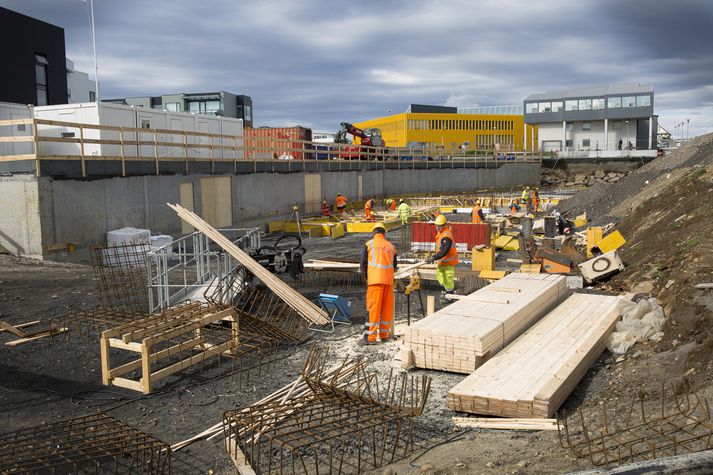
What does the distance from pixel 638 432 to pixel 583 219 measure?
792 inches

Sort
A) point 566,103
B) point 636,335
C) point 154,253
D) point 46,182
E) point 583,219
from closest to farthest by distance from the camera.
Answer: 1. point 636,335
2. point 154,253
3. point 46,182
4. point 583,219
5. point 566,103

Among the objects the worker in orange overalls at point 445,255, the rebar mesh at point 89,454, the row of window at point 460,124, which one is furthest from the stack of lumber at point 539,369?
the row of window at point 460,124

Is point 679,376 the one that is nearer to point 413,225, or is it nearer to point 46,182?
point 413,225

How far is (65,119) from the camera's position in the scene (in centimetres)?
2197

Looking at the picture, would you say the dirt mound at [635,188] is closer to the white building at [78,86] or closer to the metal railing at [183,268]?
the metal railing at [183,268]

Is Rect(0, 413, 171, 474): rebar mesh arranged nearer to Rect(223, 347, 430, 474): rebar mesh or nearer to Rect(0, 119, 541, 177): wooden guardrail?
Rect(223, 347, 430, 474): rebar mesh

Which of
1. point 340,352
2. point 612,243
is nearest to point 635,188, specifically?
point 612,243

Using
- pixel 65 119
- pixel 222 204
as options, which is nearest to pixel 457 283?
pixel 222 204

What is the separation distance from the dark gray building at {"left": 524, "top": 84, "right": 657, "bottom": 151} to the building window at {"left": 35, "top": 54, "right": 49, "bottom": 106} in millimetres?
50772

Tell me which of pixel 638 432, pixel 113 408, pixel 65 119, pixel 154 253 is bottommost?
pixel 113 408

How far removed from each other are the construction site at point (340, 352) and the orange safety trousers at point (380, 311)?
5 centimetres

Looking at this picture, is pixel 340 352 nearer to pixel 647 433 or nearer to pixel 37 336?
pixel 647 433

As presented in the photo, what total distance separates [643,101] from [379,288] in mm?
66285

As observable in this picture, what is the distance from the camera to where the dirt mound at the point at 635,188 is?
23266mm
